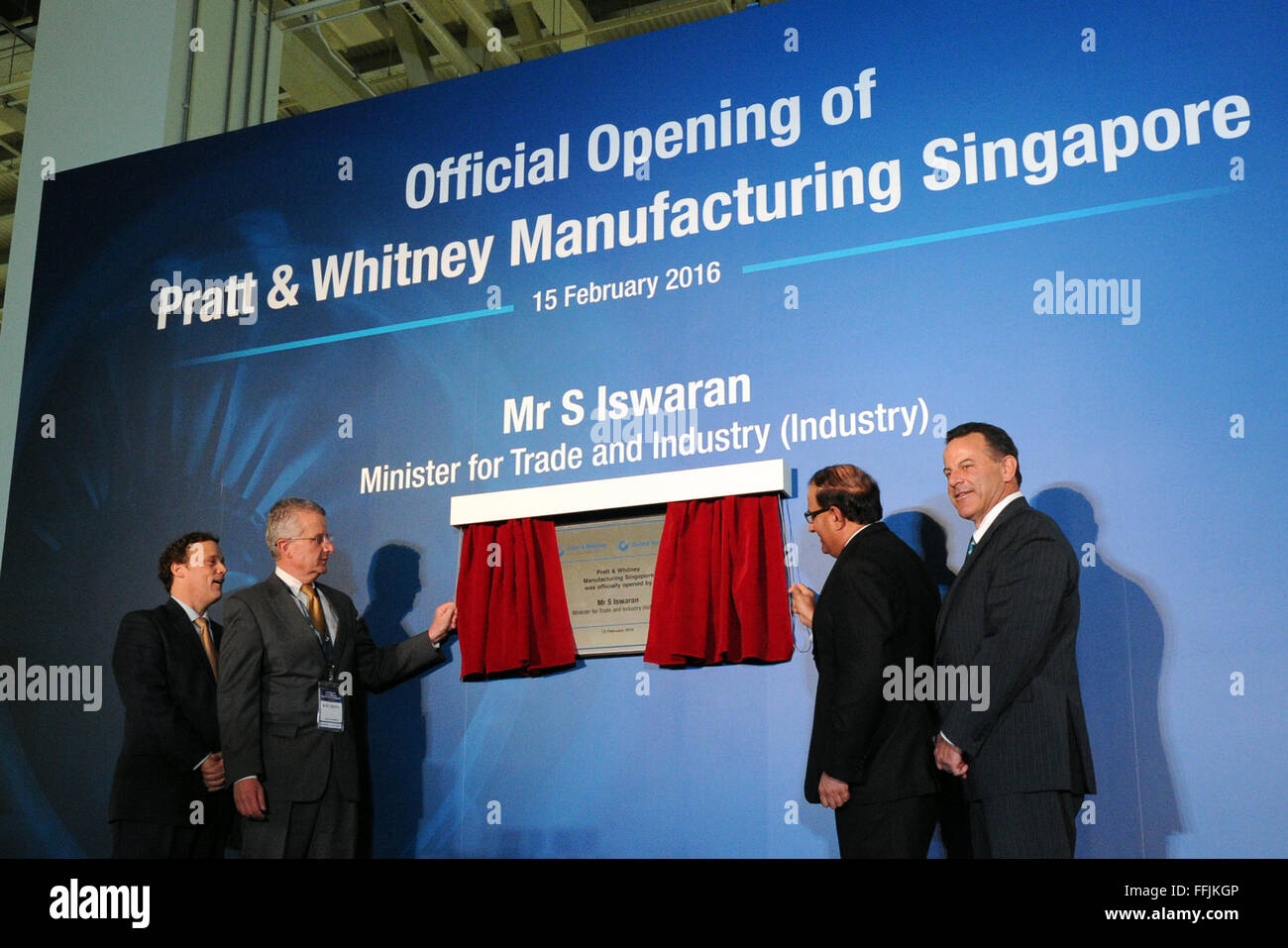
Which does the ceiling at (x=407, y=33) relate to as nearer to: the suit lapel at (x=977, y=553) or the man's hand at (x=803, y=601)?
the man's hand at (x=803, y=601)

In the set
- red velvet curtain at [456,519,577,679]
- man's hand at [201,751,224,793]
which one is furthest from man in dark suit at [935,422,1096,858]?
man's hand at [201,751,224,793]

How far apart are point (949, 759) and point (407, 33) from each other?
581 centimetres

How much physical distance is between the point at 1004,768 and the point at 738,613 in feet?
3.51

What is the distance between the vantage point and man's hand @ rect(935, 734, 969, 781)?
4035 mm

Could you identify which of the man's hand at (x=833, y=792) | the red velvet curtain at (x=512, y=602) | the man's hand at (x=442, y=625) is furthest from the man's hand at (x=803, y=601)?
the man's hand at (x=442, y=625)

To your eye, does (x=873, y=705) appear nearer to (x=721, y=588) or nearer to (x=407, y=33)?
(x=721, y=588)

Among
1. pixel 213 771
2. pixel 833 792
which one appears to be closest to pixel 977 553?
pixel 833 792

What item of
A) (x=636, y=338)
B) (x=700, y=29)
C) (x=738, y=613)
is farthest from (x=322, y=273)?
(x=738, y=613)

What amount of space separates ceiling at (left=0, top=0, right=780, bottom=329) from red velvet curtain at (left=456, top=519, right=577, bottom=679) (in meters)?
3.71

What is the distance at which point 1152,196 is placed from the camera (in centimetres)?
447

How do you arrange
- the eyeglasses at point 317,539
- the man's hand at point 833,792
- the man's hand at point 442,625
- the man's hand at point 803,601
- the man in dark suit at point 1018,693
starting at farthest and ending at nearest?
the eyeglasses at point 317,539
the man's hand at point 442,625
the man's hand at point 803,601
the man's hand at point 833,792
the man in dark suit at point 1018,693

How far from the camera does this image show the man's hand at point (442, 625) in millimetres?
5094

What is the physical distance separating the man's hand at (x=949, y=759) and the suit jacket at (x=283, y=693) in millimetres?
1965
